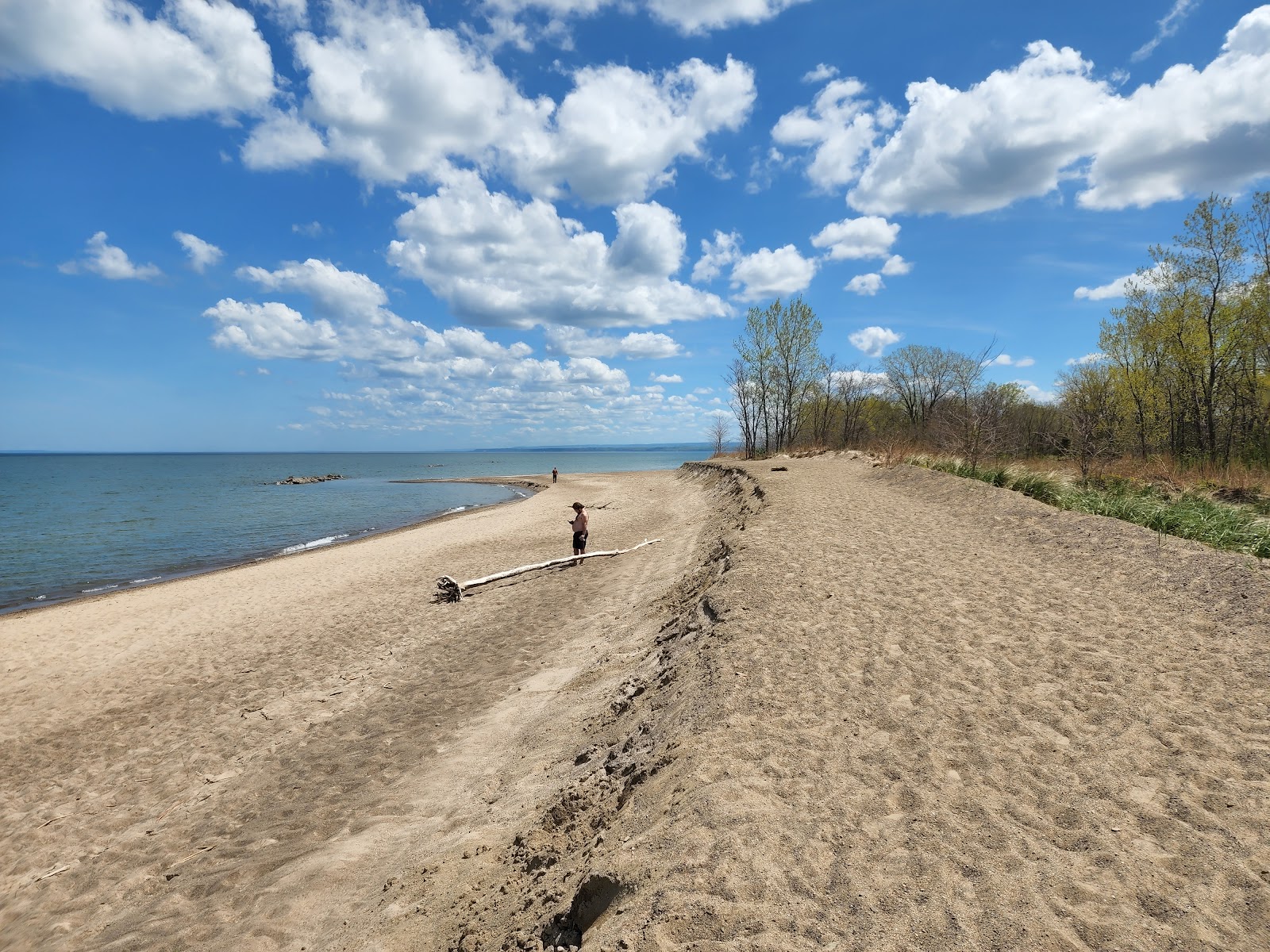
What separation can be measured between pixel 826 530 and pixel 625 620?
5883 mm

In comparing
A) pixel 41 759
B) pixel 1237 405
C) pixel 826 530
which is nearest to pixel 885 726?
pixel 826 530

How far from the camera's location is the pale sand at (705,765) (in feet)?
11.8

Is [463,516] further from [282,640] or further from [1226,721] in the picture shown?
[1226,721]

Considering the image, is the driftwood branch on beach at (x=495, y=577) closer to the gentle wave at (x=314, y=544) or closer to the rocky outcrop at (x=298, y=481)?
the gentle wave at (x=314, y=544)

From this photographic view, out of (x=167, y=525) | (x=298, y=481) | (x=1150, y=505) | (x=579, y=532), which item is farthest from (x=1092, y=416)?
(x=298, y=481)

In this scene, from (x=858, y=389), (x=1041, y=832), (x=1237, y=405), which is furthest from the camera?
(x=858, y=389)

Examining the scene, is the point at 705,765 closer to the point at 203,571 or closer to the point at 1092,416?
the point at 203,571

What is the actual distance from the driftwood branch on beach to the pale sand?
4.25 feet

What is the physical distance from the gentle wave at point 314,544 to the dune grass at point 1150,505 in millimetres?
27850

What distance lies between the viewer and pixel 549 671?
9680 millimetres

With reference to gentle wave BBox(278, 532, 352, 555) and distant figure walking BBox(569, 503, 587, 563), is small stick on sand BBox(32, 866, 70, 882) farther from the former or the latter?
gentle wave BBox(278, 532, 352, 555)

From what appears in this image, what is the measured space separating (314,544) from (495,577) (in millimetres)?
17024

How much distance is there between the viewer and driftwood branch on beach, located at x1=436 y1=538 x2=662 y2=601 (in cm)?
1470

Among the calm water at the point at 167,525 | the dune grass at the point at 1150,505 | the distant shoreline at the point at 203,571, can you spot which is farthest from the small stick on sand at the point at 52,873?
the dune grass at the point at 1150,505
